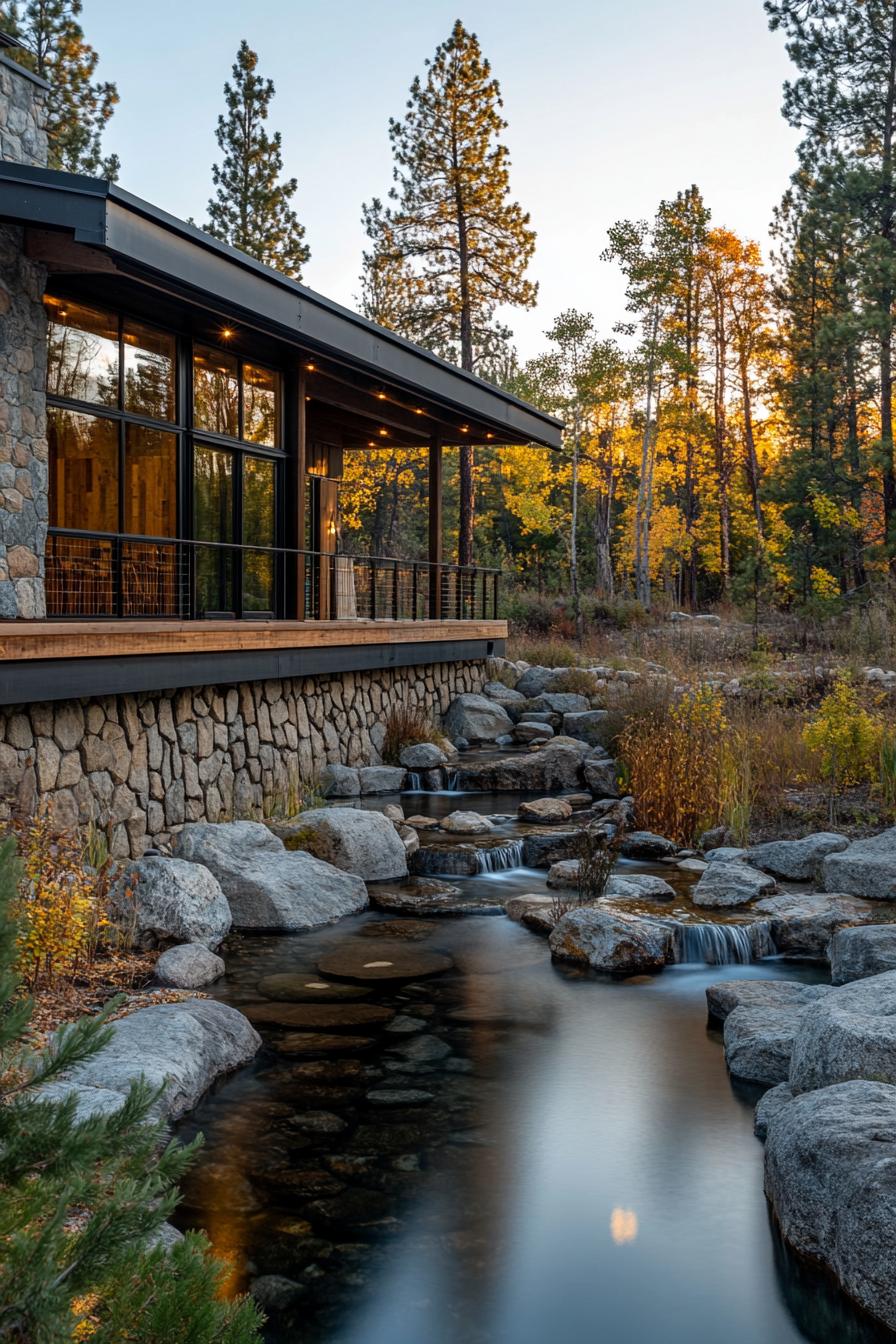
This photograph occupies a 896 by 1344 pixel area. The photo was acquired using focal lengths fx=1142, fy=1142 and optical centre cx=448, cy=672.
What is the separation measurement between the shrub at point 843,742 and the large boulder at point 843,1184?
6.73 meters

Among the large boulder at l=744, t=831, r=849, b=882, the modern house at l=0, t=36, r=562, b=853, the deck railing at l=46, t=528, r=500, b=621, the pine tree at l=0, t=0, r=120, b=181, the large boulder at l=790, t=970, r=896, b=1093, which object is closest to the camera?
the large boulder at l=790, t=970, r=896, b=1093

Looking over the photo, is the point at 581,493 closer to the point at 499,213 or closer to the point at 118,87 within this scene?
the point at 499,213

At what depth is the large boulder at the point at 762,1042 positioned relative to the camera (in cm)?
610

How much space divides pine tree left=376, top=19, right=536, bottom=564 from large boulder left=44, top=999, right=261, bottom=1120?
20.5 m

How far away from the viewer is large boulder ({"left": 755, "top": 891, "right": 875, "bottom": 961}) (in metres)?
8.21

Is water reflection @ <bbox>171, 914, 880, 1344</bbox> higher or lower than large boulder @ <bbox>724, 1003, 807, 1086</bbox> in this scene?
lower

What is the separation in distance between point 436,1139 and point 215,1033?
1.39 m

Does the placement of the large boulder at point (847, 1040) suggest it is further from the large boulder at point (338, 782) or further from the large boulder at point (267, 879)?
the large boulder at point (338, 782)

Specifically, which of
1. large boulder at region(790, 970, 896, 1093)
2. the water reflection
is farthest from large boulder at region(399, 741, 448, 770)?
large boulder at region(790, 970, 896, 1093)

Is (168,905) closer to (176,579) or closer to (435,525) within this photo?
(176,579)

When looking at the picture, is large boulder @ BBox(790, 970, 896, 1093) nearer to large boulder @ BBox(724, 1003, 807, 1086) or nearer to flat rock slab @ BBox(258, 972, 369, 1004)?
large boulder @ BBox(724, 1003, 807, 1086)

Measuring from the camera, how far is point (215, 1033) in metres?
6.07

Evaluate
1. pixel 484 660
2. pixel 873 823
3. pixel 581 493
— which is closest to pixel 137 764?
pixel 873 823

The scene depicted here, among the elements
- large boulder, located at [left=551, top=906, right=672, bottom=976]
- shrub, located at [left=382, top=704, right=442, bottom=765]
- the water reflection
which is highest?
shrub, located at [left=382, top=704, right=442, bottom=765]
